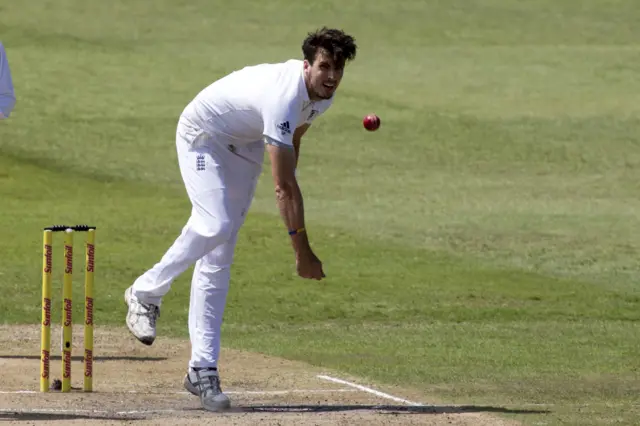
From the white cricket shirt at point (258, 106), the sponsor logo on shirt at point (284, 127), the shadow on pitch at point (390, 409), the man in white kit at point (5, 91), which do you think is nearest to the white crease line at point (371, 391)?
the shadow on pitch at point (390, 409)

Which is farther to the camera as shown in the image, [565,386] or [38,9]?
[38,9]

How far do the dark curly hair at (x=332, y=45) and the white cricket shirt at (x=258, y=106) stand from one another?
0.10 meters

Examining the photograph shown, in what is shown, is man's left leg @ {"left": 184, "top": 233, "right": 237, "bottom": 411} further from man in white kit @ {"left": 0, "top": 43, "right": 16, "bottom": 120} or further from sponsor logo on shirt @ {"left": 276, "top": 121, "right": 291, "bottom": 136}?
man in white kit @ {"left": 0, "top": 43, "right": 16, "bottom": 120}

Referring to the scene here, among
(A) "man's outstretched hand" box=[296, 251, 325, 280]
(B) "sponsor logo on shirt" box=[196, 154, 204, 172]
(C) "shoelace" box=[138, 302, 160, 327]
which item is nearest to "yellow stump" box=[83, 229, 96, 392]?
(C) "shoelace" box=[138, 302, 160, 327]

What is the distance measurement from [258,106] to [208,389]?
152 centimetres

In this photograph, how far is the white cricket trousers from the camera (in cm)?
797

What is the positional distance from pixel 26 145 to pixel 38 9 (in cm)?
1515

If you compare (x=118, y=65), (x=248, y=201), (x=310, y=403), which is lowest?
(x=310, y=403)

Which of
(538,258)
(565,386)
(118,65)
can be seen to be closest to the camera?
(565,386)

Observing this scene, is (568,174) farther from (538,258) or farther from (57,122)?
(57,122)

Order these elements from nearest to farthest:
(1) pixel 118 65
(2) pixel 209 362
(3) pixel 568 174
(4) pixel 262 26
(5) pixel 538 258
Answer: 1. (2) pixel 209 362
2. (5) pixel 538 258
3. (3) pixel 568 174
4. (1) pixel 118 65
5. (4) pixel 262 26

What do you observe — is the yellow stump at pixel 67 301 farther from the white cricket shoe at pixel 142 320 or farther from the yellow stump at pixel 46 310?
the white cricket shoe at pixel 142 320

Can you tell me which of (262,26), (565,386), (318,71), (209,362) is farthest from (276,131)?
(262,26)

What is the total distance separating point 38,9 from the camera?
3941 centimetres
